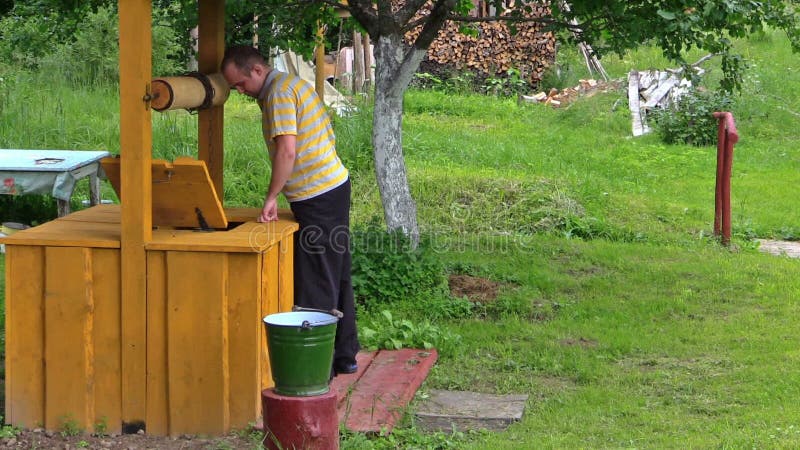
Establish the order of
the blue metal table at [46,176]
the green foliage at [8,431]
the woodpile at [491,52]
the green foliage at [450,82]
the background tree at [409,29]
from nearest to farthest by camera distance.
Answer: the green foliage at [8,431] < the background tree at [409,29] < the blue metal table at [46,176] < the green foliage at [450,82] < the woodpile at [491,52]

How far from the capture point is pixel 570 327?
7828 millimetres

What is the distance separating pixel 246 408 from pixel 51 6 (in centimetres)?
434

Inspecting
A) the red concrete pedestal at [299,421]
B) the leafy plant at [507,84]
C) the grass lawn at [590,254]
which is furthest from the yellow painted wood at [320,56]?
the leafy plant at [507,84]

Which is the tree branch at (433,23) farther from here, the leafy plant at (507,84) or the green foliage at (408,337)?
the leafy plant at (507,84)

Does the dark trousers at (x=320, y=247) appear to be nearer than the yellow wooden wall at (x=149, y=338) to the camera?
No

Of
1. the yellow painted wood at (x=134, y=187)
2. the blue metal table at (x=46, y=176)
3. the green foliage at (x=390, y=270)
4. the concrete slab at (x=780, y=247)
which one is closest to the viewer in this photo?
the yellow painted wood at (x=134, y=187)

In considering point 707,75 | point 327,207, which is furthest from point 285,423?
point 707,75

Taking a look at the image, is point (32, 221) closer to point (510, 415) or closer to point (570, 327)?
point (570, 327)

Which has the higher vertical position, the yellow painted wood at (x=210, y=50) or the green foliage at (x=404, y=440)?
the yellow painted wood at (x=210, y=50)

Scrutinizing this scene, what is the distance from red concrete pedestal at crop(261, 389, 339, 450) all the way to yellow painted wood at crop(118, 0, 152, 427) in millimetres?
932

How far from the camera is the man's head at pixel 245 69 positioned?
19.1 ft

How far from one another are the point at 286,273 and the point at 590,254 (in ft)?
15.7

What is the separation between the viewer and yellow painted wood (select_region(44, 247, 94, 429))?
5.35 m

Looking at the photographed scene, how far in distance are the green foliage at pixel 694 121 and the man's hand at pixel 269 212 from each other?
35.3ft
